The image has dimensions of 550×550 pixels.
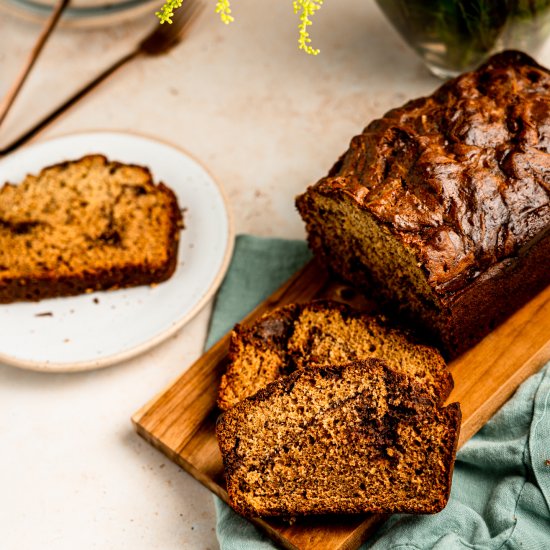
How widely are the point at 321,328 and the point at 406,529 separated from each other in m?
0.80

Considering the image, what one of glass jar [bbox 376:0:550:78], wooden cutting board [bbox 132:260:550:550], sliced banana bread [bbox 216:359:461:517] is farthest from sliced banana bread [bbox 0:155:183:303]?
glass jar [bbox 376:0:550:78]

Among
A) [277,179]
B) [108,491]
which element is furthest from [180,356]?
[277,179]

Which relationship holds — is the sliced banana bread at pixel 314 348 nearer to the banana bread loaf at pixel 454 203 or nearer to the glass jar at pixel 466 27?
the banana bread loaf at pixel 454 203

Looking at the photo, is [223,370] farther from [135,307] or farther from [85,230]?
[85,230]

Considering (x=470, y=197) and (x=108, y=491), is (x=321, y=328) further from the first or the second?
(x=108, y=491)

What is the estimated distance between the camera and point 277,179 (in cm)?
425

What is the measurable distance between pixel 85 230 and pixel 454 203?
1.63 metres

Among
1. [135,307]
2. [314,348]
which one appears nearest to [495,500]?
[314,348]

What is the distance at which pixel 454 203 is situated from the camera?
310 centimetres

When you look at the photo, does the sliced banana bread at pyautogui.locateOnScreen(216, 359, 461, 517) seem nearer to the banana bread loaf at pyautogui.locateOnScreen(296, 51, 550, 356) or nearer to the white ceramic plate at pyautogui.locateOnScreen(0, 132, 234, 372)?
the banana bread loaf at pyautogui.locateOnScreen(296, 51, 550, 356)

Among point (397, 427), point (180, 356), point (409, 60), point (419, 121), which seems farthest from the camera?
point (409, 60)

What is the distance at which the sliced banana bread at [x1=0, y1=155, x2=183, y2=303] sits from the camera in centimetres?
369

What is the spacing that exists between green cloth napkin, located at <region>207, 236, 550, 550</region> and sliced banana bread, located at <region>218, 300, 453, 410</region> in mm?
269

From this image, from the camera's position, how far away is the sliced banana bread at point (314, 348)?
3.21 meters
